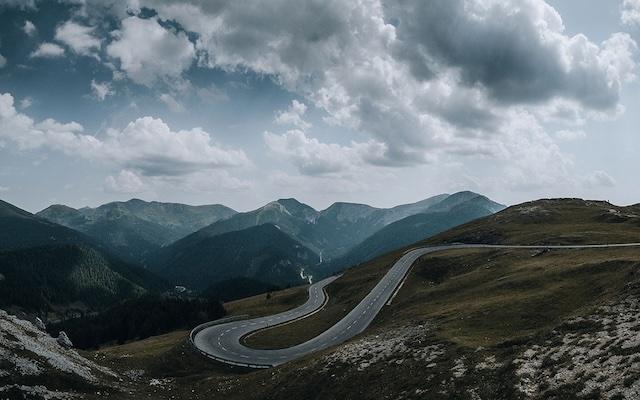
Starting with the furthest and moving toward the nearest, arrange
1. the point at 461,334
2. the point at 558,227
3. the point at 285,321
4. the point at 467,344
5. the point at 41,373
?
the point at 558,227 < the point at 285,321 < the point at 461,334 < the point at 467,344 < the point at 41,373

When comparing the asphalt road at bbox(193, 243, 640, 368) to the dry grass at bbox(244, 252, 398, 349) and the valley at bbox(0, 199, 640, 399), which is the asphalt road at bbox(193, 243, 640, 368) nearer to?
the valley at bbox(0, 199, 640, 399)

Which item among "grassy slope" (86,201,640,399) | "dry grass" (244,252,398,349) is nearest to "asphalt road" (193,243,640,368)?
"dry grass" (244,252,398,349)

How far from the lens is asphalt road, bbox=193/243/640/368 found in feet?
255

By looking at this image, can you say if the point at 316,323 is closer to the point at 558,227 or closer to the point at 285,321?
the point at 285,321

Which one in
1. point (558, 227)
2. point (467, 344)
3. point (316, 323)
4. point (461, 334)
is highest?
point (558, 227)

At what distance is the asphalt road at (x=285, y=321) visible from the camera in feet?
255

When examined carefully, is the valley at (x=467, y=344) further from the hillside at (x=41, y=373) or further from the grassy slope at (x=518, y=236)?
the hillside at (x=41, y=373)

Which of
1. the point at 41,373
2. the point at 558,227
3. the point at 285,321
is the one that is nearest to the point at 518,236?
the point at 558,227

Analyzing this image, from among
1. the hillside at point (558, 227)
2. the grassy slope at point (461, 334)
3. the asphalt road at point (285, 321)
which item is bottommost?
the asphalt road at point (285, 321)

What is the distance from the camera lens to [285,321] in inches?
→ 4240

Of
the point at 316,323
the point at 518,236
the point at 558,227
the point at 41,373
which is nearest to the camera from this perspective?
the point at 41,373

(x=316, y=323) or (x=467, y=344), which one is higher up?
(x=467, y=344)

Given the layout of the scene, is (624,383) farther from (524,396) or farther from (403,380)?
A: (403,380)

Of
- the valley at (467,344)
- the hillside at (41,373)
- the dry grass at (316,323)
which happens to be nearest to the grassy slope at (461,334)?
the valley at (467,344)
